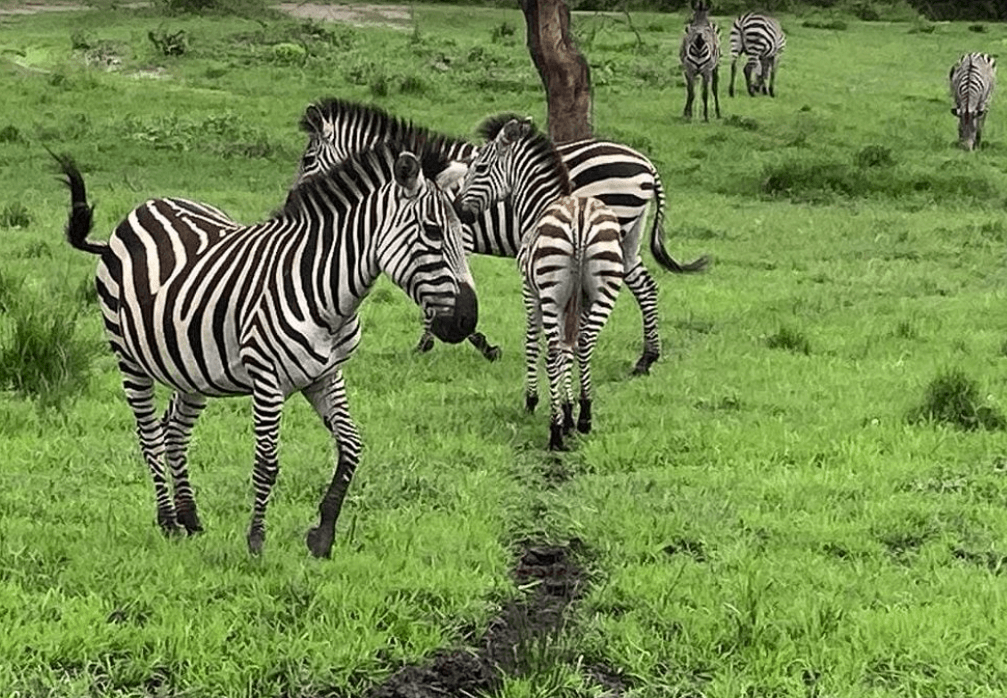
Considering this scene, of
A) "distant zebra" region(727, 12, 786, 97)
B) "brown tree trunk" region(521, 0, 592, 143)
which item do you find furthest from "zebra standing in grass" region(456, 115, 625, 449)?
"distant zebra" region(727, 12, 786, 97)

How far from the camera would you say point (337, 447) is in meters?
5.69

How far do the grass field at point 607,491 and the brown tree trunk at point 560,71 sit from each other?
1615 millimetres

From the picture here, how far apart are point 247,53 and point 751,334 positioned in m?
18.0

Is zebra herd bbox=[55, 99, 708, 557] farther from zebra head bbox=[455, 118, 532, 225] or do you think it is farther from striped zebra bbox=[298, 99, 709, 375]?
striped zebra bbox=[298, 99, 709, 375]

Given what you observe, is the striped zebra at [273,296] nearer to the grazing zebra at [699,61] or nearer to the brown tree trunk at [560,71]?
the brown tree trunk at [560,71]

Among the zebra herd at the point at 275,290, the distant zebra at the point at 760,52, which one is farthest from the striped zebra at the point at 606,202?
the distant zebra at the point at 760,52

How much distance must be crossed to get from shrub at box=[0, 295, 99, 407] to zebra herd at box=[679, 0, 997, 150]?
1496cm

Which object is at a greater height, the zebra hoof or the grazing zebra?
the grazing zebra

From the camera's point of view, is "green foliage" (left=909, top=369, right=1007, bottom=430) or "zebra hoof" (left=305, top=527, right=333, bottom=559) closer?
"zebra hoof" (left=305, top=527, right=333, bottom=559)

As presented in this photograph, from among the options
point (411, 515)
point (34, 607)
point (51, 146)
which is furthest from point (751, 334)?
point (51, 146)

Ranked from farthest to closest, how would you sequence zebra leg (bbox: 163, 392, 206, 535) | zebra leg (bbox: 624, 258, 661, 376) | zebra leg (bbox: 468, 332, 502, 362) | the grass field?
1. zebra leg (bbox: 468, 332, 502, 362)
2. zebra leg (bbox: 624, 258, 661, 376)
3. zebra leg (bbox: 163, 392, 206, 535)
4. the grass field

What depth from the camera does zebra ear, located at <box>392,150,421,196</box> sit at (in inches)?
209

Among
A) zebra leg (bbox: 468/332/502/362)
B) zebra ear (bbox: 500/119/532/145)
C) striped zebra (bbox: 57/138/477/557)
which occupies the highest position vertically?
zebra ear (bbox: 500/119/532/145)

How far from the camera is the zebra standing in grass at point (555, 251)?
8.02 m
